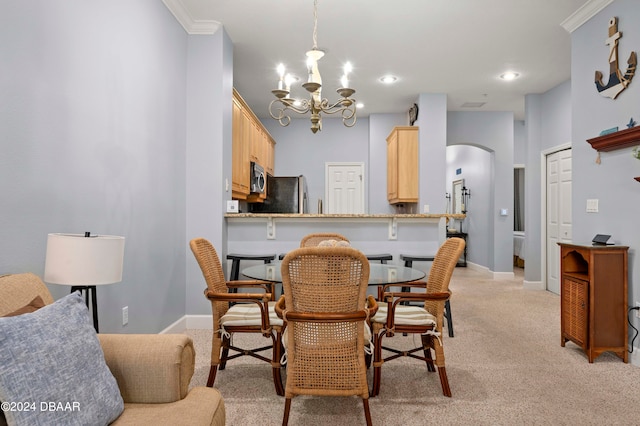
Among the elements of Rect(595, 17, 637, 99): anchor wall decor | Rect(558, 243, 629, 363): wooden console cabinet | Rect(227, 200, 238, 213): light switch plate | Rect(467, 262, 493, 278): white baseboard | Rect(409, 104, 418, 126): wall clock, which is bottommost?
Rect(467, 262, 493, 278): white baseboard

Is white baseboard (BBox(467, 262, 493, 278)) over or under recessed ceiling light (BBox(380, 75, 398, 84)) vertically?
under

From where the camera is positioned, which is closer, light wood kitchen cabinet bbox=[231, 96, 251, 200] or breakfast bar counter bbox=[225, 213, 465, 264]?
breakfast bar counter bbox=[225, 213, 465, 264]

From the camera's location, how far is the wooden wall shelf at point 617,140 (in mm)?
2766

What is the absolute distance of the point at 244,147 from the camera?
4707 millimetres

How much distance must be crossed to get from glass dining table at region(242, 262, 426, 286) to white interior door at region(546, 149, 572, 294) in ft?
12.1

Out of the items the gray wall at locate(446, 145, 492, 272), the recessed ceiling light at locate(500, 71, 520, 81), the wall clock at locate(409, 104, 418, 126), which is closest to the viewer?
the recessed ceiling light at locate(500, 71, 520, 81)

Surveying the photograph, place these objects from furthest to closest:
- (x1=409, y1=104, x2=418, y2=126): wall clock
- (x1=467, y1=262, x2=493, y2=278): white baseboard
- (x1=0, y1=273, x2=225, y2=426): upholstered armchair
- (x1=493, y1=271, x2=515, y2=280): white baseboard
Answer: (x1=467, y1=262, x2=493, y2=278): white baseboard → (x1=493, y1=271, x2=515, y2=280): white baseboard → (x1=409, y1=104, x2=418, y2=126): wall clock → (x1=0, y1=273, x2=225, y2=426): upholstered armchair

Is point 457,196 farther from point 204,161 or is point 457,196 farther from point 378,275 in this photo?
point 378,275

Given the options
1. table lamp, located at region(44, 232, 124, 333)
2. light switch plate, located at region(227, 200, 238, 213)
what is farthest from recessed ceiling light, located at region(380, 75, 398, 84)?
table lamp, located at region(44, 232, 124, 333)

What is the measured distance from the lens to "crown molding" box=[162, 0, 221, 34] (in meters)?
3.37

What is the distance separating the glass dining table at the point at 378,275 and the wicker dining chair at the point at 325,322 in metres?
0.43

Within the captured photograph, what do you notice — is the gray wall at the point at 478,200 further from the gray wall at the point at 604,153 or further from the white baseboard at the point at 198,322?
the white baseboard at the point at 198,322

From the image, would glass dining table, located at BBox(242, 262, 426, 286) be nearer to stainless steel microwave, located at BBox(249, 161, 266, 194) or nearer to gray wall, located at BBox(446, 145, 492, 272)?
stainless steel microwave, located at BBox(249, 161, 266, 194)

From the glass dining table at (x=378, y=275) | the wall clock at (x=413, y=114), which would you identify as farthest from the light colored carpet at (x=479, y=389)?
the wall clock at (x=413, y=114)
